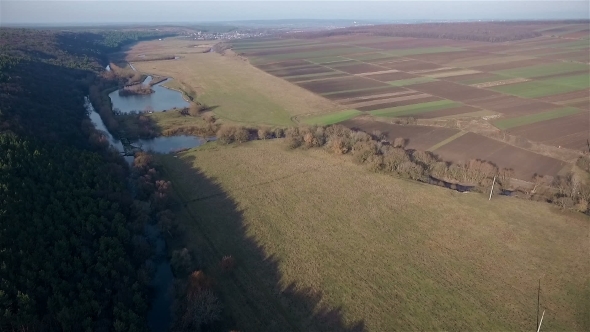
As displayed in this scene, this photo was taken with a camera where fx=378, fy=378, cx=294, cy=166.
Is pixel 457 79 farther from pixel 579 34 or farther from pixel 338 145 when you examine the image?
pixel 579 34

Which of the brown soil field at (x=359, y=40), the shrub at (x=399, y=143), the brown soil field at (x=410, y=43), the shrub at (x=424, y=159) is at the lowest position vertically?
the shrub at (x=424, y=159)

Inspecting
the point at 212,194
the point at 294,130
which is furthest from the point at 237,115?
the point at 212,194

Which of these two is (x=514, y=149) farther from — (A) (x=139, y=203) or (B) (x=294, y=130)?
(A) (x=139, y=203)

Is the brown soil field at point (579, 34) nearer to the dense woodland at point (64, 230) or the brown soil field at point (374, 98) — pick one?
the brown soil field at point (374, 98)

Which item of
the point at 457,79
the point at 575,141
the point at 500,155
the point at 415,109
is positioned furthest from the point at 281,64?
the point at 575,141

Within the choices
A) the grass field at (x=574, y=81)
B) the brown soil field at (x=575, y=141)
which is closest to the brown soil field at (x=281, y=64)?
the grass field at (x=574, y=81)

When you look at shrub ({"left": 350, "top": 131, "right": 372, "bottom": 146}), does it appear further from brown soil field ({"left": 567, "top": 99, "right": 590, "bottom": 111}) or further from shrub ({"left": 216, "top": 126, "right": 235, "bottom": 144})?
brown soil field ({"left": 567, "top": 99, "right": 590, "bottom": 111})

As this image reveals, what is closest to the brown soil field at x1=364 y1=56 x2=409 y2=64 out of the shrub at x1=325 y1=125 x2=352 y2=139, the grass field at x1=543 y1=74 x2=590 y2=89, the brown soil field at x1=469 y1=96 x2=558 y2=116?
the grass field at x1=543 y1=74 x2=590 y2=89
